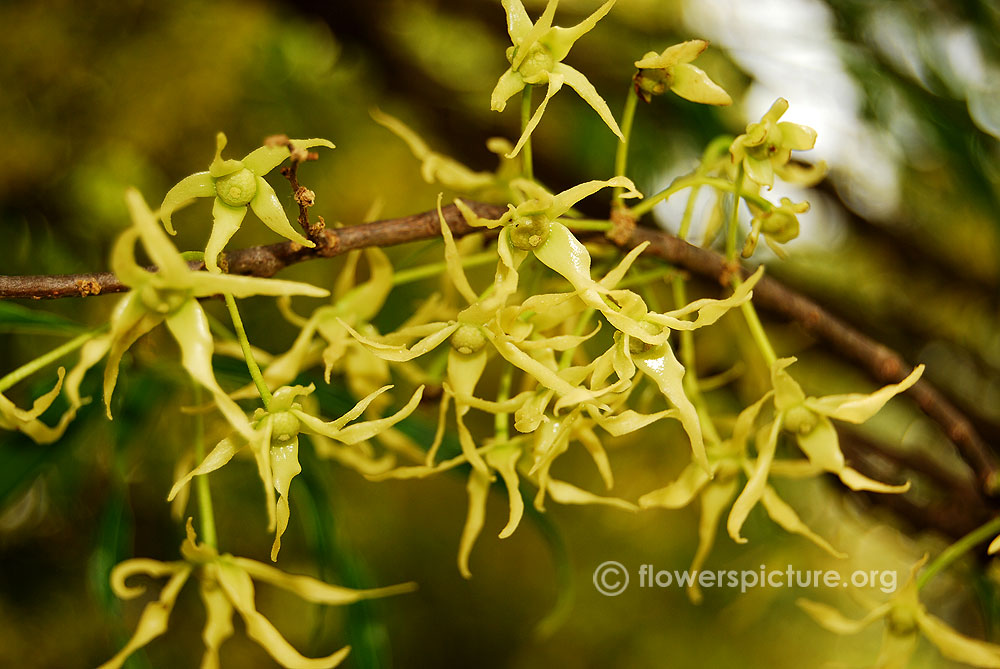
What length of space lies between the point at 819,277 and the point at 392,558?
0.66m

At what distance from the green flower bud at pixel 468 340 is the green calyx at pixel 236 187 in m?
0.10

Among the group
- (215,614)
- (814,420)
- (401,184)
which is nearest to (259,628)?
(215,614)

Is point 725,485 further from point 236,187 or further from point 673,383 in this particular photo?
point 236,187

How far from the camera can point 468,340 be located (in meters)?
0.32

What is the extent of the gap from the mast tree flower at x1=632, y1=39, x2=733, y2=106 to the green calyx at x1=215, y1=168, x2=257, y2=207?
15 cm

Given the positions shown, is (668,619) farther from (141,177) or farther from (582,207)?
(141,177)

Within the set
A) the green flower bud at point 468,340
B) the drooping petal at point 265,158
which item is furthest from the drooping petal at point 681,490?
the drooping petal at point 265,158

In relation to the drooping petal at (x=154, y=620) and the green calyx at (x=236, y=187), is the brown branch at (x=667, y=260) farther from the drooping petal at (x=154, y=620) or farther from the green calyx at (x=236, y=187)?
the drooping petal at (x=154, y=620)

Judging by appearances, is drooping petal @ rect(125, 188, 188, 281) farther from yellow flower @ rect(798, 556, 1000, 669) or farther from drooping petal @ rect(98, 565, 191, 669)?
yellow flower @ rect(798, 556, 1000, 669)

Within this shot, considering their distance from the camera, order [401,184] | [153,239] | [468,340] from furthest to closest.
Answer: [401,184] < [468,340] < [153,239]

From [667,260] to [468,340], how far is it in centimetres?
12

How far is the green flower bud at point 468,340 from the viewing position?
32 cm

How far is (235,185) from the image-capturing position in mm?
276

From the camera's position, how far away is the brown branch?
0.93 feet
